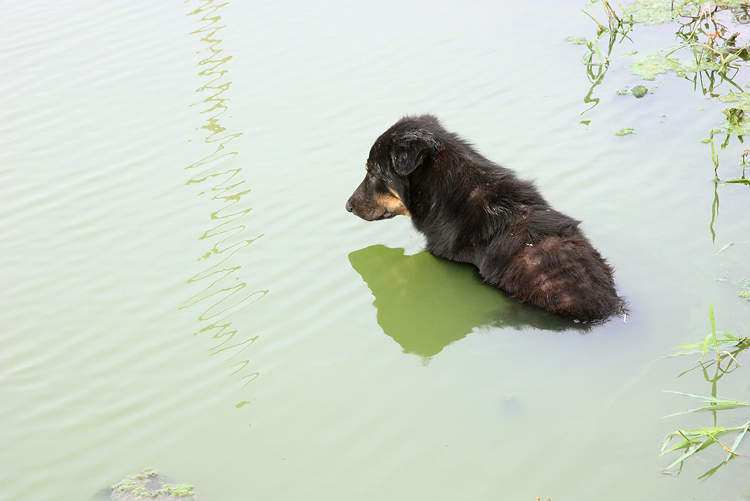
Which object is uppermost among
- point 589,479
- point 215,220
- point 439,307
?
point 215,220

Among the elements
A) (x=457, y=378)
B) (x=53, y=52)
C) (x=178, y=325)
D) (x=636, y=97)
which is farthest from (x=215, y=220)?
(x=53, y=52)

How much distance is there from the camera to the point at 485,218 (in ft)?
17.8

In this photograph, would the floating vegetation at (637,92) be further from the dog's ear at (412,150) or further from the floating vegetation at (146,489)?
the floating vegetation at (146,489)

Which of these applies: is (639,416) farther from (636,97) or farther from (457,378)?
(636,97)

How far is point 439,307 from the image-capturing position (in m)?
5.46

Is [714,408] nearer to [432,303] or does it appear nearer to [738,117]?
[432,303]

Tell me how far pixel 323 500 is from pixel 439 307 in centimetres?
201

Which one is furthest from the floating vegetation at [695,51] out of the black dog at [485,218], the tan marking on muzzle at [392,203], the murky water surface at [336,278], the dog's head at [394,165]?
the tan marking on muzzle at [392,203]

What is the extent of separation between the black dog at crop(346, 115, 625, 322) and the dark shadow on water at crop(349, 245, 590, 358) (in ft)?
0.39

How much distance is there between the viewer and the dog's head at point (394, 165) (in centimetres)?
572

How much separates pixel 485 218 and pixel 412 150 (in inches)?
33.7

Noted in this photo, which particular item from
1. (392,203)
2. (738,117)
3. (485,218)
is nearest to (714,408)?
(485,218)

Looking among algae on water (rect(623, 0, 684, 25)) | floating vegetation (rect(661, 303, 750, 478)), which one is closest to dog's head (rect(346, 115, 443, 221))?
floating vegetation (rect(661, 303, 750, 478))

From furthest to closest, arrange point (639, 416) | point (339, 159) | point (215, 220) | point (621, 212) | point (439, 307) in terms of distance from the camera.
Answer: point (339, 159) → point (215, 220) → point (621, 212) → point (439, 307) → point (639, 416)
